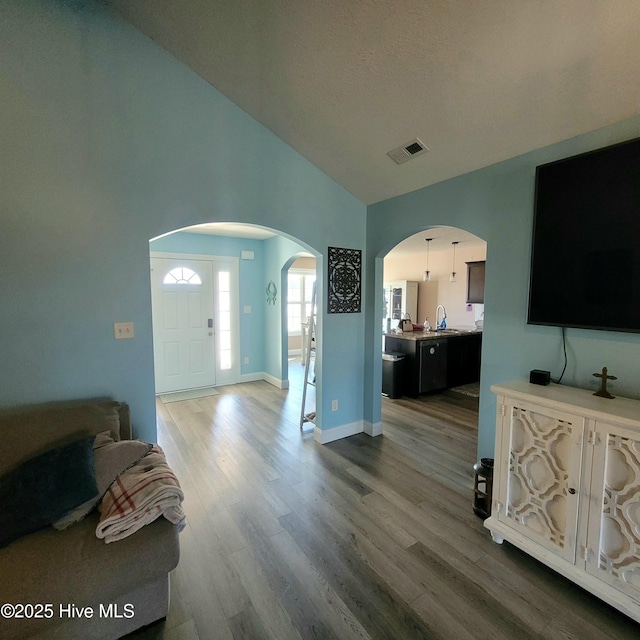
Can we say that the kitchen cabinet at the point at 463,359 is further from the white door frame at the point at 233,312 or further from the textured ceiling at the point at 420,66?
the white door frame at the point at 233,312

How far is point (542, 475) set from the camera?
1.77 metres

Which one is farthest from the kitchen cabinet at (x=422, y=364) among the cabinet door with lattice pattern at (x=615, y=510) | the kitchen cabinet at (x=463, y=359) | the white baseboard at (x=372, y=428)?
the cabinet door with lattice pattern at (x=615, y=510)

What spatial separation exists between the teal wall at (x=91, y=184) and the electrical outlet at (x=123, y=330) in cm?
3

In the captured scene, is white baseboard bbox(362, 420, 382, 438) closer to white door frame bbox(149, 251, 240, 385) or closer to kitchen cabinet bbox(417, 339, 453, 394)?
kitchen cabinet bbox(417, 339, 453, 394)

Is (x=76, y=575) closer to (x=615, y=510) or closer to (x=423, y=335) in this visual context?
(x=615, y=510)

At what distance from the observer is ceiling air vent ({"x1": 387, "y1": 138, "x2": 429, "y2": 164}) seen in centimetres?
232

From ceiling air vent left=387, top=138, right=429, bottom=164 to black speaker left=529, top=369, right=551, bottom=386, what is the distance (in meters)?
1.71

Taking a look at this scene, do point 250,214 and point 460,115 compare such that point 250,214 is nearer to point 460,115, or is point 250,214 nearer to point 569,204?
point 460,115

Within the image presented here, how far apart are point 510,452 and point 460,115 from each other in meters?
2.07

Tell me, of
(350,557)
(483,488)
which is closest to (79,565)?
(350,557)

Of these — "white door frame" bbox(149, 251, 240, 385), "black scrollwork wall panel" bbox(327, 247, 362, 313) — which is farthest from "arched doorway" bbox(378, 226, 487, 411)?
"white door frame" bbox(149, 251, 240, 385)

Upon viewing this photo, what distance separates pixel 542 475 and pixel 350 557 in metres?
1.18

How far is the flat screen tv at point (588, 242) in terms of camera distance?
161cm

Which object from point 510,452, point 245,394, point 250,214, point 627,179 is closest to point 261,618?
point 510,452
